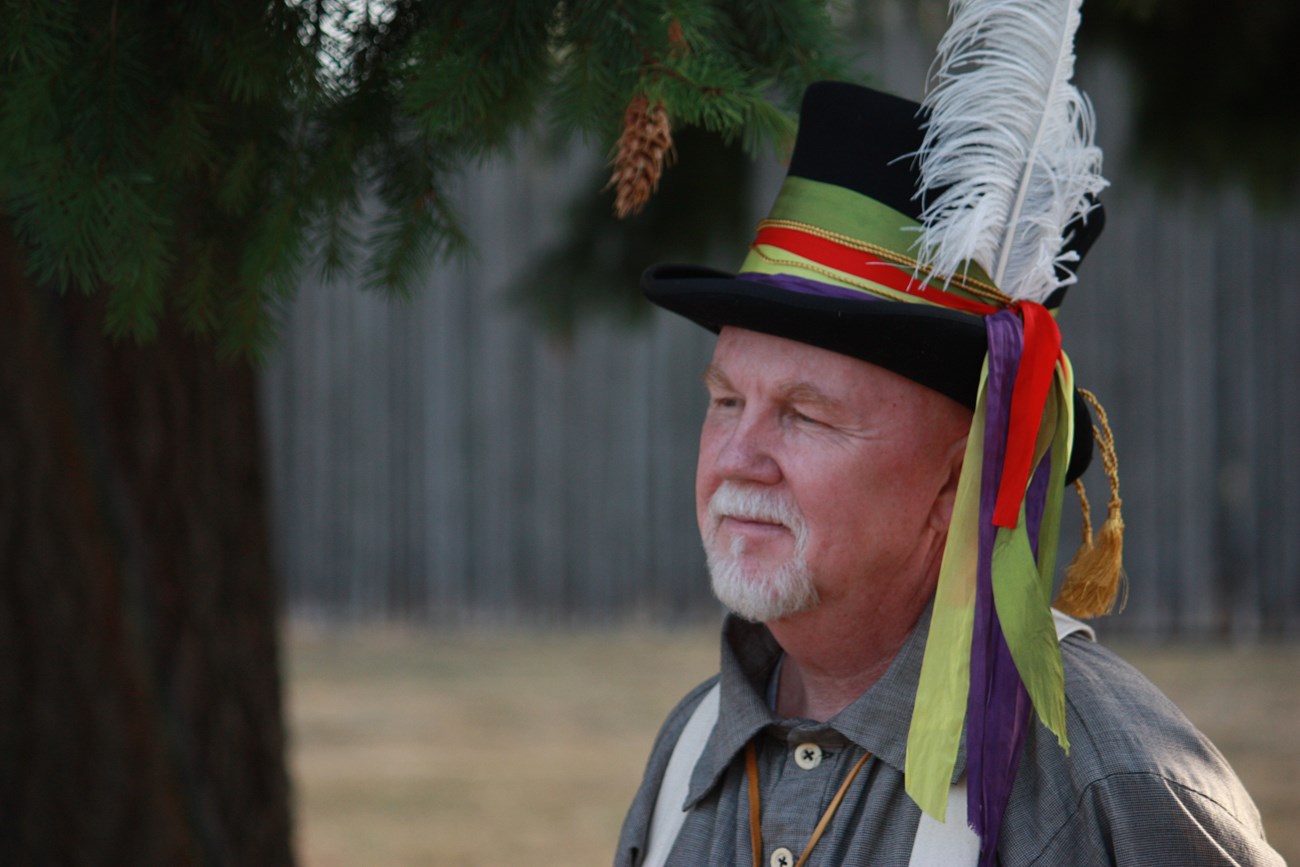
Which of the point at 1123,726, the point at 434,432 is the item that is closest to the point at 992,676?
the point at 1123,726

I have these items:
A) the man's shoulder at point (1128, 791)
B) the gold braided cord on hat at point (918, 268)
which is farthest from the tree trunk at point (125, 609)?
the man's shoulder at point (1128, 791)

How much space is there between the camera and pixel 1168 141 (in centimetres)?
366

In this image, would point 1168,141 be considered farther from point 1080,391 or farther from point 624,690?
point 624,690

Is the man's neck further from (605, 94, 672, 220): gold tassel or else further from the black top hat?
(605, 94, 672, 220): gold tassel

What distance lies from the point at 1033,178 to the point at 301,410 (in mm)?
6839

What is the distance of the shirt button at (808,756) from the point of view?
66.5 inches

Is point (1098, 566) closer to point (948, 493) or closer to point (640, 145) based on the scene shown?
point (948, 493)

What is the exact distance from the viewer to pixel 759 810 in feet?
5.60

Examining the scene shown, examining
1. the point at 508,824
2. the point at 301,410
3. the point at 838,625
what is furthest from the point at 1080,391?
the point at 301,410

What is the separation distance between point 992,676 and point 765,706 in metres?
0.35

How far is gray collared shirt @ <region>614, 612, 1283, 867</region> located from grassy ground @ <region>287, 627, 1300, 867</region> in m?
2.98

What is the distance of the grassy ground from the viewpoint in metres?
4.86

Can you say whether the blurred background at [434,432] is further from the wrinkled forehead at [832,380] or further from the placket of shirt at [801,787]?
the placket of shirt at [801,787]

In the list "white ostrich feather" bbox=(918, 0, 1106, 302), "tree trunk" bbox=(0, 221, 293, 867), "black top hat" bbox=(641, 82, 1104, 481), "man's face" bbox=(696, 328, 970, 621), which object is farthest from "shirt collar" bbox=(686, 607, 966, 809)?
"tree trunk" bbox=(0, 221, 293, 867)
